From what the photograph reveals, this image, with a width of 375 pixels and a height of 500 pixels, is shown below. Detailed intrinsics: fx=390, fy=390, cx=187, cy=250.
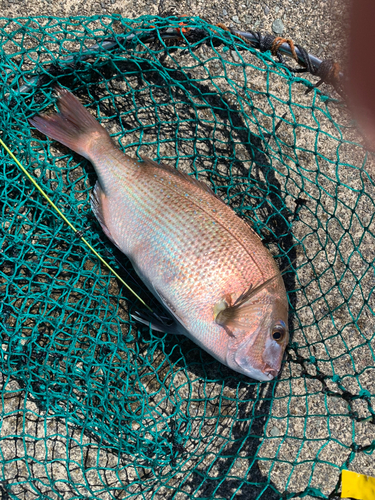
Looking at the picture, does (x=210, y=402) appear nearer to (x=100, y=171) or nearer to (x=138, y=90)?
(x=100, y=171)

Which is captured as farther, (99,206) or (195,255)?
(99,206)

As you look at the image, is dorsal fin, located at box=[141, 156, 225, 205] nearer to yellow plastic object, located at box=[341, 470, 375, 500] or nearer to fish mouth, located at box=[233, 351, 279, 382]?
fish mouth, located at box=[233, 351, 279, 382]

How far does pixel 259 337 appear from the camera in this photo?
5.77 ft

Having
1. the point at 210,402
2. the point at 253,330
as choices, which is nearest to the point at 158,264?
the point at 253,330

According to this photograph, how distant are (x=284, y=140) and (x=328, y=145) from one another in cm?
26

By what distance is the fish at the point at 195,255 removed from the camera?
1729mm

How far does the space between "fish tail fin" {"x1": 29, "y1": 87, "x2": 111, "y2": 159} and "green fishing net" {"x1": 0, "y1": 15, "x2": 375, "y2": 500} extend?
4.5 inches

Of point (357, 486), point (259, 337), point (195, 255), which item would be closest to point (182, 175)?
point (195, 255)

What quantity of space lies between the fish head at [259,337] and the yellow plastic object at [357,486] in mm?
557

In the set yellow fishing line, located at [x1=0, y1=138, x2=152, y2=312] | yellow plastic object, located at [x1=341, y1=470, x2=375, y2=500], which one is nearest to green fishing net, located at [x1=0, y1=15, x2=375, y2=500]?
yellow fishing line, located at [x1=0, y1=138, x2=152, y2=312]

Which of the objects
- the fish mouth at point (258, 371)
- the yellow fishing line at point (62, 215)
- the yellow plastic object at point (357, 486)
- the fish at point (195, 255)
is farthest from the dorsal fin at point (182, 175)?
the yellow plastic object at point (357, 486)

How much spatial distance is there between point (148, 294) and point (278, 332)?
2.30 feet

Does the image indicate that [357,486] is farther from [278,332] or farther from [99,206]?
[99,206]

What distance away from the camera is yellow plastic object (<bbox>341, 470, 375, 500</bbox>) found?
1715mm
